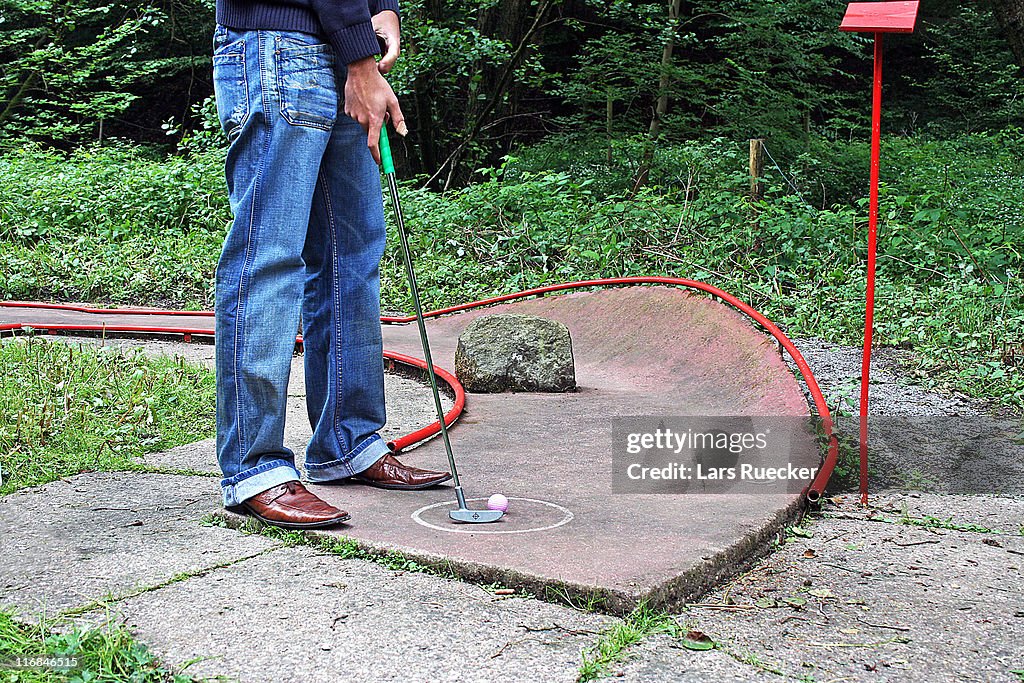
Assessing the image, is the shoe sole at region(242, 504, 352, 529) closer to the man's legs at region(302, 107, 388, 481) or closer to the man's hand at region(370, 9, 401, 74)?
the man's legs at region(302, 107, 388, 481)

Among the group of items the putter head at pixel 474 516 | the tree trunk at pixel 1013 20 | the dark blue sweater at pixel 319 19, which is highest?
the tree trunk at pixel 1013 20

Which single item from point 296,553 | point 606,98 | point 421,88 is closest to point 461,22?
point 421,88

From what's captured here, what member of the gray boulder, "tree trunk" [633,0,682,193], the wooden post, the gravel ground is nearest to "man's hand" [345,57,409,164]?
the gravel ground

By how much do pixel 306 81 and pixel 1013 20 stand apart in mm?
5790

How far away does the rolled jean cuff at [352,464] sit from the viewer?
2588mm

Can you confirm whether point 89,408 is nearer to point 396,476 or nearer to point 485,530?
point 396,476

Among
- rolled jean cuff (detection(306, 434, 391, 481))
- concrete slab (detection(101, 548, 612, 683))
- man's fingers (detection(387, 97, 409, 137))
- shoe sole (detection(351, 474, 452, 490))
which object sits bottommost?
concrete slab (detection(101, 548, 612, 683))

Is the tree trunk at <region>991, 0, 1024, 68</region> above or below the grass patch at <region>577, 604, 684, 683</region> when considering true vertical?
above

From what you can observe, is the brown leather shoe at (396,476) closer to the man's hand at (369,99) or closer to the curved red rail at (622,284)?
the curved red rail at (622,284)

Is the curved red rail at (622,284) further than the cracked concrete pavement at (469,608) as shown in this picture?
Yes

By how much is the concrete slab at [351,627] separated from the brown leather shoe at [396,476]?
54cm

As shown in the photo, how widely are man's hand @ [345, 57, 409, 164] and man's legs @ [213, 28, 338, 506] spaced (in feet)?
0.20

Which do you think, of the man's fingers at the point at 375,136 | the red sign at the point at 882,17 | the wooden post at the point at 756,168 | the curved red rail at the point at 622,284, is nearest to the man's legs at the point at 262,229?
the man's fingers at the point at 375,136

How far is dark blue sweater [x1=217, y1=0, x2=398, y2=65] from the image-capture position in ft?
7.39
